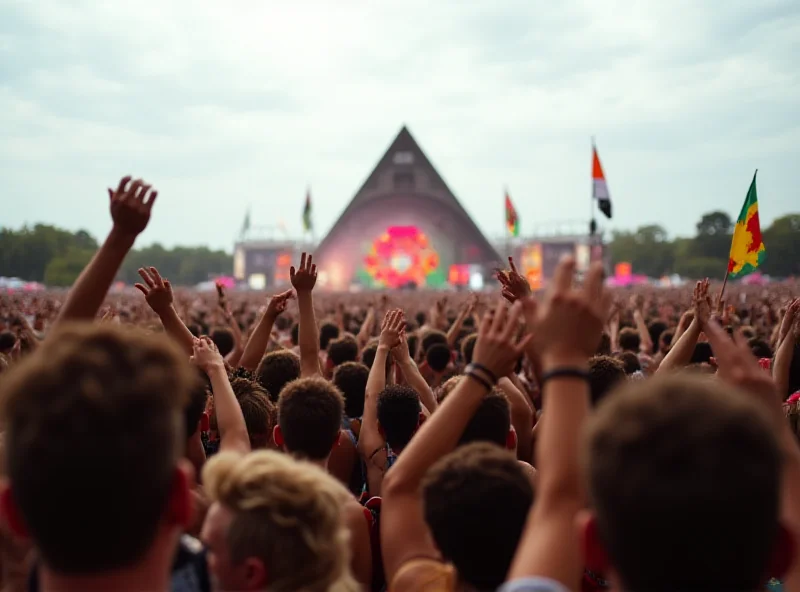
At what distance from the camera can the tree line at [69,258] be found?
25.2 meters

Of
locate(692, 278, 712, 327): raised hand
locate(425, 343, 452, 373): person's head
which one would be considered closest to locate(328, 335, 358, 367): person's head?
locate(425, 343, 452, 373): person's head

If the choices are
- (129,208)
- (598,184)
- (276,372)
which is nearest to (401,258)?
(598,184)

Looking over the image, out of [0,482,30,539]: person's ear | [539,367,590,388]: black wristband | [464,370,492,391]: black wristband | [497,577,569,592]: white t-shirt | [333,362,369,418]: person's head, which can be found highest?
[539,367,590,388]: black wristband

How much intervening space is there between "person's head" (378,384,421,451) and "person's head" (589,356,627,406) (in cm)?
87

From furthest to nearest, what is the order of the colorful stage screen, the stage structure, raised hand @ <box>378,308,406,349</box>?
the colorful stage screen < the stage structure < raised hand @ <box>378,308,406,349</box>

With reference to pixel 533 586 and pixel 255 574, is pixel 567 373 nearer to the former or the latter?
pixel 533 586

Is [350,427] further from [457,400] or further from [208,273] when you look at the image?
[208,273]

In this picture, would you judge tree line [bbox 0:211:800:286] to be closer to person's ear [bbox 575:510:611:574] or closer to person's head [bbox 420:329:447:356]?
person's head [bbox 420:329:447:356]

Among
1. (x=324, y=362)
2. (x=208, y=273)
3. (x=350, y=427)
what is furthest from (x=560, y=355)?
(x=208, y=273)

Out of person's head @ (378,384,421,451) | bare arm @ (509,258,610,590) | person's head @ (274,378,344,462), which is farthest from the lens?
person's head @ (378,384,421,451)

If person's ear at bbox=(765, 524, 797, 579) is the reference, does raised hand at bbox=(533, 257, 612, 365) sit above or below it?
above

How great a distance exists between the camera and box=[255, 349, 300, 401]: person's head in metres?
4.64

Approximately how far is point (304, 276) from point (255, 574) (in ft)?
9.45

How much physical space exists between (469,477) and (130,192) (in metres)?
1.37
